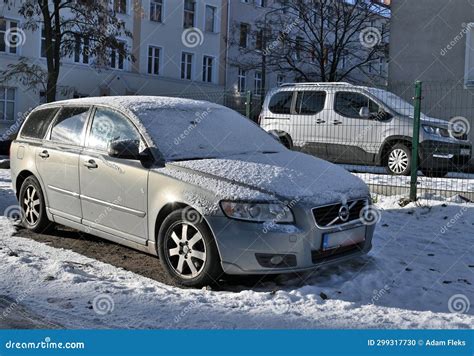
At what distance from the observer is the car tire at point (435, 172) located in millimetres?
10611

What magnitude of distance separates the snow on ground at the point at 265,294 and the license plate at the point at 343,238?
351 mm

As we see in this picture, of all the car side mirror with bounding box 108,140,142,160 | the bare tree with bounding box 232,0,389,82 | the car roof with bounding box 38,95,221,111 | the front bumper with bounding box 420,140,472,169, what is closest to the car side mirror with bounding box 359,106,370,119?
the front bumper with bounding box 420,140,472,169

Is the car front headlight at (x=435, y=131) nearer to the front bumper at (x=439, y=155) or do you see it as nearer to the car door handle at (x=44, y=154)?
the front bumper at (x=439, y=155)

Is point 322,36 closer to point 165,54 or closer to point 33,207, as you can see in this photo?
point 165,54

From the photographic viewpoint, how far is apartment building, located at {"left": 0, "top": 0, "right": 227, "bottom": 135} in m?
28.3

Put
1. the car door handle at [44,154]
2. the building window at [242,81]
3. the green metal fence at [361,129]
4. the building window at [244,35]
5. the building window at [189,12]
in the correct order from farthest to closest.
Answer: the building window at [242,81], the building window at [244,35], the building window at [189,12], the green metal fence at [361,129], the car door handle at [44,154]

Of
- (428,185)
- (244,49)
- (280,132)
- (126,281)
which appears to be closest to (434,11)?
(280,132)

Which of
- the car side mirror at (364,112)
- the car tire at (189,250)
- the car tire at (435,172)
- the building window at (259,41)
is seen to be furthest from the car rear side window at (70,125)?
the building window at (259,41)

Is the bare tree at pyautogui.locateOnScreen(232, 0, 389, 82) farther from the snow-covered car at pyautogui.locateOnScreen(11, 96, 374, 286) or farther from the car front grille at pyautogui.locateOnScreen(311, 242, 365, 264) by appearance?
the car front grille at pyautogui.locateOnScreen(311, 242, 365, 264)

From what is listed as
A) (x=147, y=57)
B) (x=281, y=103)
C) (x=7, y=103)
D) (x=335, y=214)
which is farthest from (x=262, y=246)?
(x=147, y=57)

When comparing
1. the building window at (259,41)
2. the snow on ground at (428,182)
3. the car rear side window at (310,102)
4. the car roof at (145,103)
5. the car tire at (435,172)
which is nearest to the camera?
the car roof at (145,103)

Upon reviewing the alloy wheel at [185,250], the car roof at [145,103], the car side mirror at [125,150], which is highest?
the car roof at [145,103]

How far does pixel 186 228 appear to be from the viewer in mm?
5203

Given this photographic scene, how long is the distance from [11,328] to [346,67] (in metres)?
35.8
